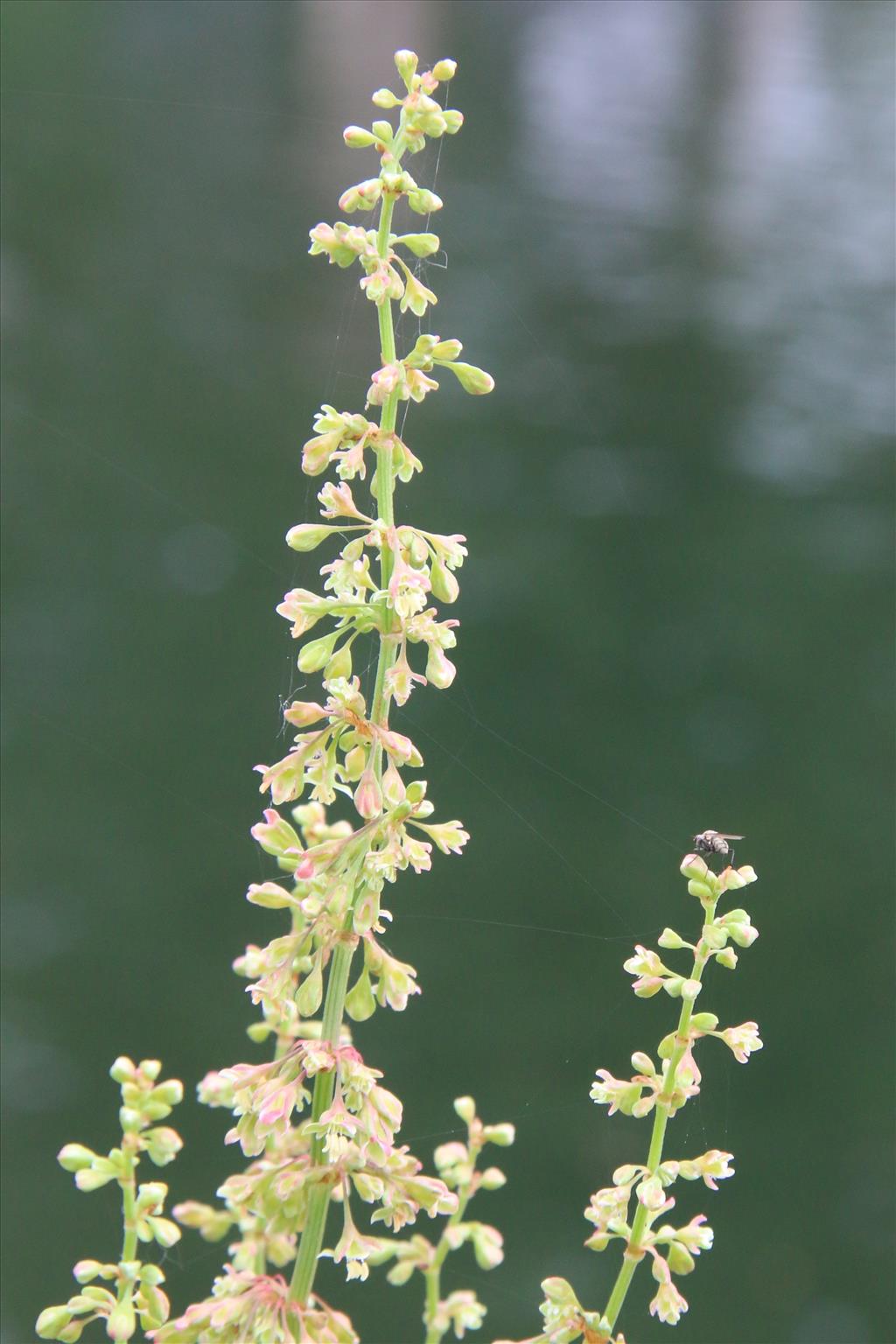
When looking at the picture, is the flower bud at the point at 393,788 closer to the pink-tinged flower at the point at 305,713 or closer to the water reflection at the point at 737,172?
the pink-tinged flower at the point at 305,713

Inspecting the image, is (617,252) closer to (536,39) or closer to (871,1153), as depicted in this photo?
(536,39)

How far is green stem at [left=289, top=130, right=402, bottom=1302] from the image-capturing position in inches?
13.2

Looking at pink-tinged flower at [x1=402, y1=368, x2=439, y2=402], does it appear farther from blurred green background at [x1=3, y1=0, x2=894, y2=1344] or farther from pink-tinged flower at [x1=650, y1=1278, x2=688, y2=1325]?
blurred green background at [x1=3, y1=0, x2=894, y2=1344]

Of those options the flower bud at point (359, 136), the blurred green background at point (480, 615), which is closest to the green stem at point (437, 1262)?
the flower bud at point (359, 136)

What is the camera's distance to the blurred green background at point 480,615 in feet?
3.60

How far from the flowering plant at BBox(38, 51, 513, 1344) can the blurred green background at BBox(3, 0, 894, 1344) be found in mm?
724

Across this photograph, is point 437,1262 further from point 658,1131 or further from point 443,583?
point 443,583

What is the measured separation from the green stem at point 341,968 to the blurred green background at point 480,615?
0.73m

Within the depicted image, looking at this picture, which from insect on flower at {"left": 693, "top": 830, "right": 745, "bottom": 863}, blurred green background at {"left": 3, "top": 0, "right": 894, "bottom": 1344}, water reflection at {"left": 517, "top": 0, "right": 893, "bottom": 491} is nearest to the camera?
insect on flower at {"left": 693, "top": 830, "right": 745, "bottom": 863}

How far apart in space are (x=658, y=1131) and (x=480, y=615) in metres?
0.82

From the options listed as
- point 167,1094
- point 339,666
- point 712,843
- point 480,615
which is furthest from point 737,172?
point 167,1094

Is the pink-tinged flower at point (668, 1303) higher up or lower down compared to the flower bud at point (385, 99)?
lower down

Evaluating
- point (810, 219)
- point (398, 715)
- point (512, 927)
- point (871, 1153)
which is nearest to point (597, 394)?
point (810, 219)

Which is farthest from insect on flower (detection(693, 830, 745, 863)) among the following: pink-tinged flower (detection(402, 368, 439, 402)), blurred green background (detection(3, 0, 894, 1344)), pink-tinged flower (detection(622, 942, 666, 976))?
blurred green background (detection(3, 0, 894, 1344))
